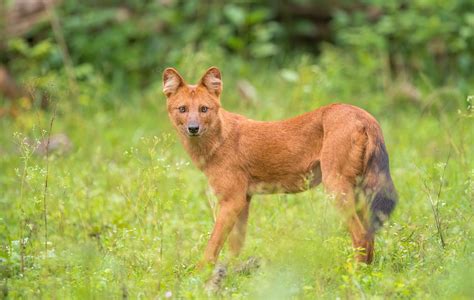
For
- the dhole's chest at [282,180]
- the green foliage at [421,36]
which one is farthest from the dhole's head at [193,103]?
the green foliage at [421,36]

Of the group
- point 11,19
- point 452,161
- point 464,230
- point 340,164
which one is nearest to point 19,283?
point 340,164

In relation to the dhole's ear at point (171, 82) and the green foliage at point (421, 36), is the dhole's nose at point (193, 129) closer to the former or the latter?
the dhole's ear at point (171, 82)

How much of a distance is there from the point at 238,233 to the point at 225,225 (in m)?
0.37

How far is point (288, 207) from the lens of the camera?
689 centimetres

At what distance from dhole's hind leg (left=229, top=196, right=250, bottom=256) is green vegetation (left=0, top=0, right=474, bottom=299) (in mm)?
92

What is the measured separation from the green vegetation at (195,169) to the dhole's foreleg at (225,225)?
139 mm

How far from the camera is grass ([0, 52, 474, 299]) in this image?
4980 millimetres

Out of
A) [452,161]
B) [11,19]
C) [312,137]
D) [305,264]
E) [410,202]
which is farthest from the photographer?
[11,19]

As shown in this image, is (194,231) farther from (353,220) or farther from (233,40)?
(233,40)

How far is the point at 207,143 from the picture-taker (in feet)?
20.2

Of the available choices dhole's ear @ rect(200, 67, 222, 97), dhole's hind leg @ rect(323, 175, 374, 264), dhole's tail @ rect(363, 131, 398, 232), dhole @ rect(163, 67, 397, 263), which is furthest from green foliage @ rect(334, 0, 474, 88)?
dhole's hind leg @ rect(323, 175, 374, 264)

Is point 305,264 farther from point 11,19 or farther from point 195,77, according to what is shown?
point 11,19

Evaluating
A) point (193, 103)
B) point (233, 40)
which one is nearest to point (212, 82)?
point (193, 103)

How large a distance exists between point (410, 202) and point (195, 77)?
3329mm
